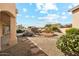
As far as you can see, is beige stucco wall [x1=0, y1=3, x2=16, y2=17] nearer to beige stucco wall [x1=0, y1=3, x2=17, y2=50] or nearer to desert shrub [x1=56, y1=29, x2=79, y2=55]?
beige stucco wall [x1=0, y1=3, x2=17, y2=50]

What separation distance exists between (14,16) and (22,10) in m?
0.16

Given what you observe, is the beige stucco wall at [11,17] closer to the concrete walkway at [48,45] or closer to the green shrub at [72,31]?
the concrete walkway at [48,45]

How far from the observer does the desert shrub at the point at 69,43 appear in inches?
169

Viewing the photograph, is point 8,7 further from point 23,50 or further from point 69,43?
point 69,43

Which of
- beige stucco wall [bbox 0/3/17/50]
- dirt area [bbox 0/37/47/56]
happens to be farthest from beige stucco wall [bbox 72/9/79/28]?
beige stucco wall [bbox 0/3/17/50]

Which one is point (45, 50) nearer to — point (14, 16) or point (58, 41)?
point (58, 41)

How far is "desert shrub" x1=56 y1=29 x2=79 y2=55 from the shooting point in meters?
4.30

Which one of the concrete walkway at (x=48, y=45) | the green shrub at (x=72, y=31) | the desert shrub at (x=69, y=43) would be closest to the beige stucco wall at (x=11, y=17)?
the concrete walkway at (x=48, y=45)

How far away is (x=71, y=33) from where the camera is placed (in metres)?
4.33

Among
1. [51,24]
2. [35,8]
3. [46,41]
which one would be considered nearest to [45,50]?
[46,41]

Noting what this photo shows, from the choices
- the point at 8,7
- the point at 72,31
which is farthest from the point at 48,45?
the point at 8,7

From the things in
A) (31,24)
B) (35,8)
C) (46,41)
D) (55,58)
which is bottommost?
(55,58)

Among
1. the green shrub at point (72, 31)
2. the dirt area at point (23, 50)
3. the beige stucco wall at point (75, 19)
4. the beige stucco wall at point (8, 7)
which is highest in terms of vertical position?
the beige stucco wall at point (8, 7)

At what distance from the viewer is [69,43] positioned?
14.1ft
